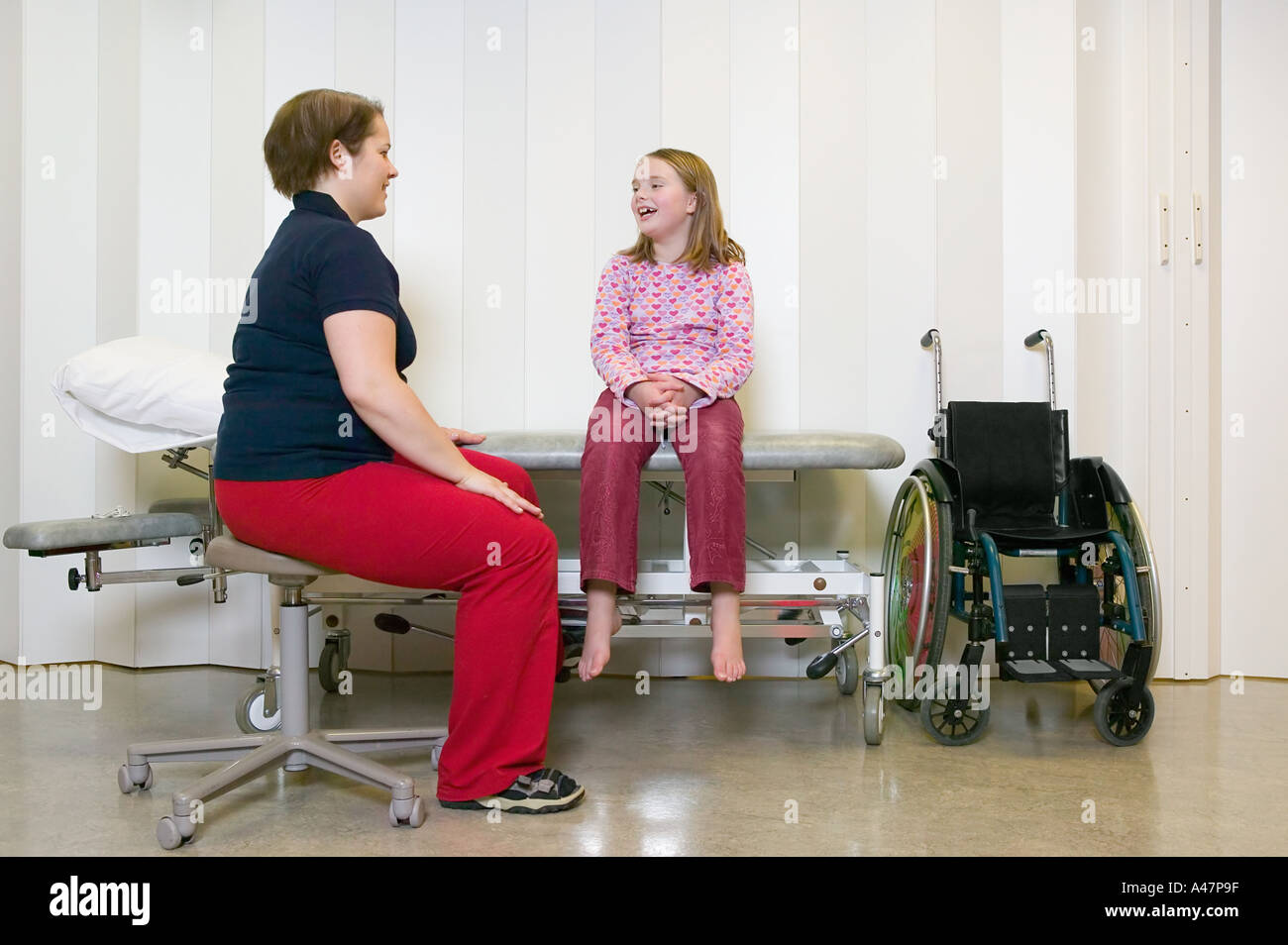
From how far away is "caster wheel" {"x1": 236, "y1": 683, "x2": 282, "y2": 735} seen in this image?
2.30 m

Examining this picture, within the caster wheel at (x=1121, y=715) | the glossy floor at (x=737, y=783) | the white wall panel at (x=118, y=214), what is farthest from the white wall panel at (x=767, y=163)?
the white wall panel at (x=118, y=214)

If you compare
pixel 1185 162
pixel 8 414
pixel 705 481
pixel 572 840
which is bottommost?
pixel 572 840

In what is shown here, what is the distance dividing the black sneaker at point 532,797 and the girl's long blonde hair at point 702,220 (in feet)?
4.15

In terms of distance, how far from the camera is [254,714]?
2324 mm

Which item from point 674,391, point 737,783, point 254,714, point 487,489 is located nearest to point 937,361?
point 674,391

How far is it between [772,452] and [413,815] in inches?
41.7

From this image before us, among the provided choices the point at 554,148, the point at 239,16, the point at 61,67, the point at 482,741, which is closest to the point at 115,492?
the point at 61,67

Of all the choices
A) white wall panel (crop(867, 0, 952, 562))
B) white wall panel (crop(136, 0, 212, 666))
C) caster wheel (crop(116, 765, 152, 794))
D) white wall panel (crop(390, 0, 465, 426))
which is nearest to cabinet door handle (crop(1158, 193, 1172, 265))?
white wall panel (crop(867, 0, 952, 562))

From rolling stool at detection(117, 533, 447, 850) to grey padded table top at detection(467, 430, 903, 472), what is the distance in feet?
1.87

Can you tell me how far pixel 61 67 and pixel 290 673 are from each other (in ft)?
7.51

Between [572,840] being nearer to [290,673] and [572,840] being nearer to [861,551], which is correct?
[290,673]

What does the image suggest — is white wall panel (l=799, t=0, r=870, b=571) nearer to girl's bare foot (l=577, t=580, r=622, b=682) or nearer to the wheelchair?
the wheelchair

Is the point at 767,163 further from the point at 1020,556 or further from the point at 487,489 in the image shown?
the point at 487,489

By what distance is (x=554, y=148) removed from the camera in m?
2.94
